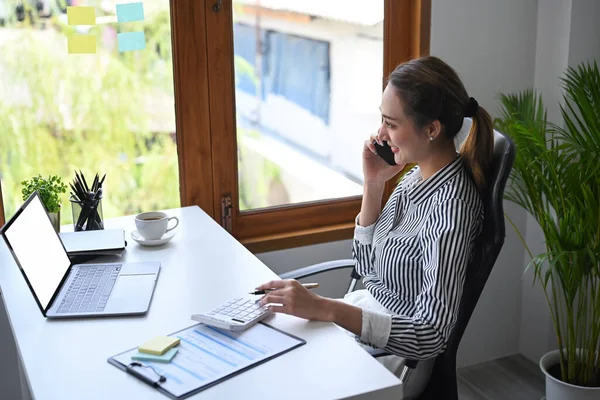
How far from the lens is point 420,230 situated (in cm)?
179

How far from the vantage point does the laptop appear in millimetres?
1646

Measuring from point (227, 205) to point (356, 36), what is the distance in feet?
2.48

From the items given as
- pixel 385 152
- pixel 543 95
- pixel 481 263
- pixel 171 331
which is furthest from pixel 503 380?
pixel 171 331

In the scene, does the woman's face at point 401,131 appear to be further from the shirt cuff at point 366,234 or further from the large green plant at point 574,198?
the large green plant at point 574,198

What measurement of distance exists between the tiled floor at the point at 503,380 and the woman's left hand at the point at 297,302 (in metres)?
1.48

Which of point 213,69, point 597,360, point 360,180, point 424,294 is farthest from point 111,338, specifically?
point 597,360

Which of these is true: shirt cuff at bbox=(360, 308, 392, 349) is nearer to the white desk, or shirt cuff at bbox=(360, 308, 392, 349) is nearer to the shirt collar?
the white desk

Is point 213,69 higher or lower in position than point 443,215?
higher

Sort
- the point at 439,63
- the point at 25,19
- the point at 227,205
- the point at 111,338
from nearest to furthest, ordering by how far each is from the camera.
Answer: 1. the point at 111,338
2. the point at 439,63
3. the point at 25,19
4. the point at 227,205

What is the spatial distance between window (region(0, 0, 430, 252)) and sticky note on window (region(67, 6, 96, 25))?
2cm

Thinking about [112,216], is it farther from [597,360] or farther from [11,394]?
[597,360]

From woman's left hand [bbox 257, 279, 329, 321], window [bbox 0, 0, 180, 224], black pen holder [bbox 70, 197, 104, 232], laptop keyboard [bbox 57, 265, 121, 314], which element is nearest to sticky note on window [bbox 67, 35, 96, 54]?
window [bbox 0, 0, 180, 224]

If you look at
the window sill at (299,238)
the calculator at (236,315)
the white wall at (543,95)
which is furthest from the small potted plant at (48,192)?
the white wall at (543,95)

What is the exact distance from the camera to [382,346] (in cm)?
161
